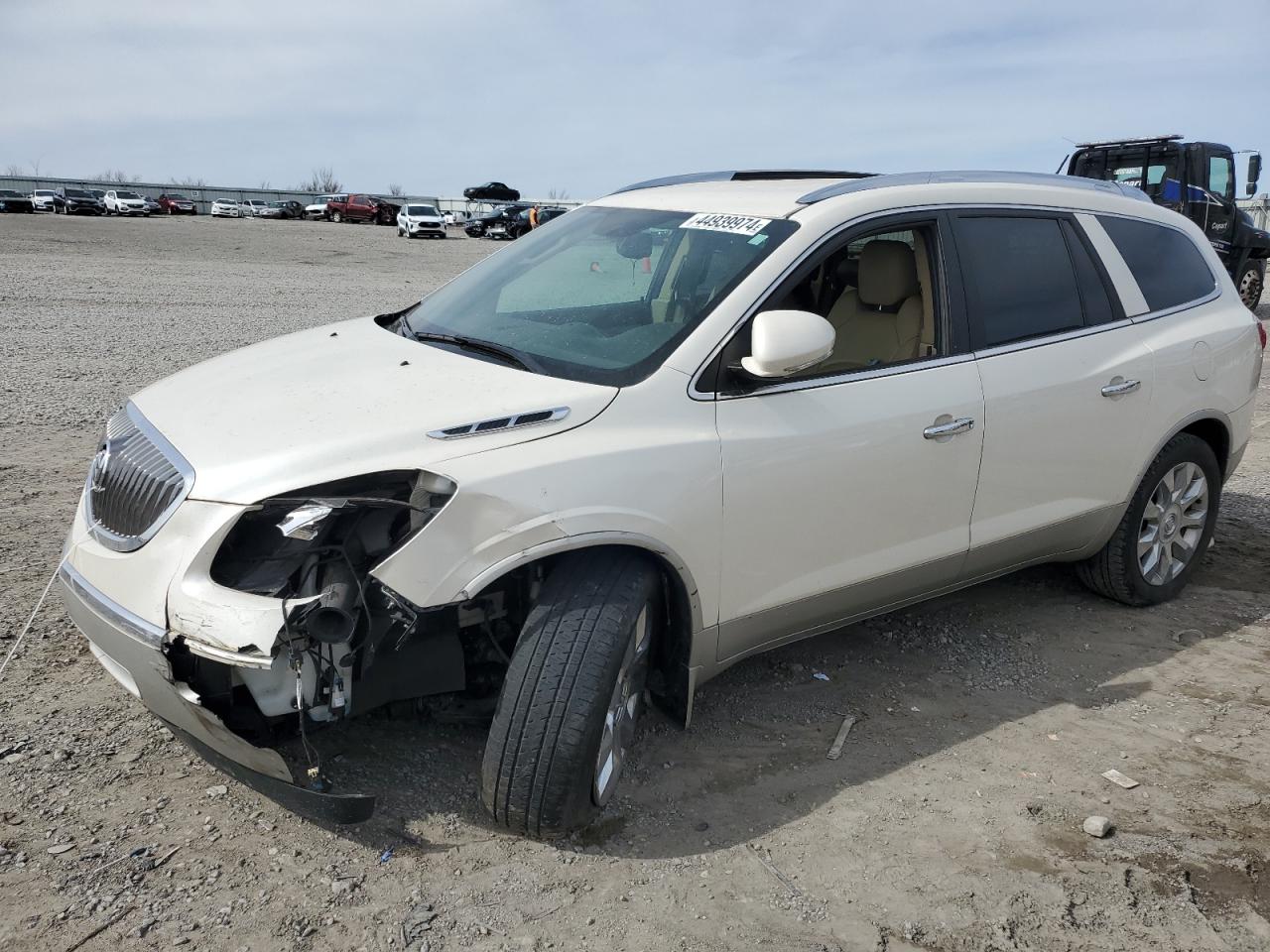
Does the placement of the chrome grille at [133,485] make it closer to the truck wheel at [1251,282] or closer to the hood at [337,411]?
the hood at [337,411]

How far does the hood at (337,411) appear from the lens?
9.44 feet

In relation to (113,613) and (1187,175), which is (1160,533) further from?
(1187,175)

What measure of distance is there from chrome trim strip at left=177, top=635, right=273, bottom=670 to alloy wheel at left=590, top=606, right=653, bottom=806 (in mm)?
936

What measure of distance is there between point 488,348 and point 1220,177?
50.3 ft

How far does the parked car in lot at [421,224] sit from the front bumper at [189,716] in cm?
3959

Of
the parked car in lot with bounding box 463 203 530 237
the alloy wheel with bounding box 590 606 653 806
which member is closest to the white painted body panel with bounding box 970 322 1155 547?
the alloy wheel with bounding box 590 606 653 806

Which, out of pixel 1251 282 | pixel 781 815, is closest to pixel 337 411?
pixel 781 815

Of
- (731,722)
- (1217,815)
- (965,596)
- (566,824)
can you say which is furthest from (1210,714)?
(566,824)

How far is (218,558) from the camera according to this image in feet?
9.35

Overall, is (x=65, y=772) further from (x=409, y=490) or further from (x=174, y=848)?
(x=409, y=490)

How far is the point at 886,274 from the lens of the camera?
4289 mm

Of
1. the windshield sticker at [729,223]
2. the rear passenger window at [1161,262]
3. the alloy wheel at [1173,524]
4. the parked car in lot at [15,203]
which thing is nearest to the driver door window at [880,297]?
the windshield sticker at [729,223]

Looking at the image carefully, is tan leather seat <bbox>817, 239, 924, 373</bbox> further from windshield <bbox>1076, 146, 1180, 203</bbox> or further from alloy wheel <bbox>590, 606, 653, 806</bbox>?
windshield <bbox>1076, 146, 1180, 203</bbox>

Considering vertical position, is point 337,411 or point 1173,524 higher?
point 337,411
